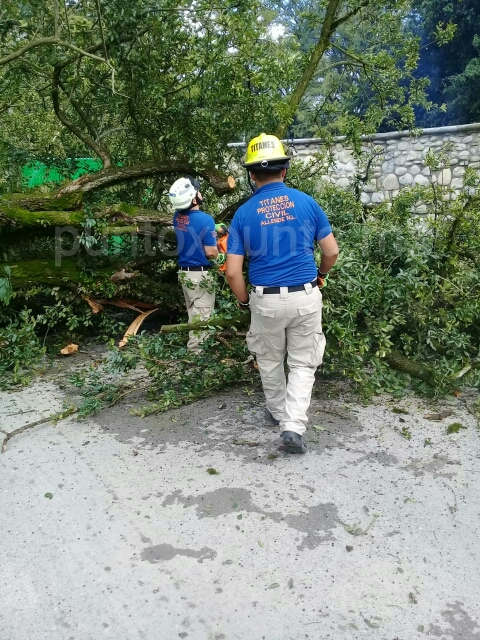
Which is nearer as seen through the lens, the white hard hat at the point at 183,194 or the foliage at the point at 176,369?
the foliage at the point at 176,369

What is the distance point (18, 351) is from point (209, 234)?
6.44 ft

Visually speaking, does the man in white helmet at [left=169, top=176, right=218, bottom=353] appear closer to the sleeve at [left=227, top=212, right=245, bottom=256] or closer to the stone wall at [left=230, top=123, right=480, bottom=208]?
the sleeve at [left=227, top=212, right=245, bottom=256]

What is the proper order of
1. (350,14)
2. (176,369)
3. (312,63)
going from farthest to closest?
(312,63)
(350,14)
(176,369)

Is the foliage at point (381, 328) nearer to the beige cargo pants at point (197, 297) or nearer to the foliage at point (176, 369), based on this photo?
the foliage at point (176, 369)

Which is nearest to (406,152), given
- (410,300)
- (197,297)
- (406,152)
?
(406,152)

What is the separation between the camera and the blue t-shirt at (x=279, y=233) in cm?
352

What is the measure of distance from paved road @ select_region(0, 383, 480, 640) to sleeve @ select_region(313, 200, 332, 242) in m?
1.29

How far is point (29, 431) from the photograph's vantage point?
4031mm

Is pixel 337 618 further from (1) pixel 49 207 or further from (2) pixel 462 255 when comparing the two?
(1) pixel 49 207

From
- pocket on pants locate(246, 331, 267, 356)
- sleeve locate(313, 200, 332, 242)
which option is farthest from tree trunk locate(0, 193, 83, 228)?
sleeve locate(313, 200, 332, 242)

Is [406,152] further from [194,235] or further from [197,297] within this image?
[197,297]

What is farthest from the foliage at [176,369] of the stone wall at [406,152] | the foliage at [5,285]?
the stone wall at [406,152]

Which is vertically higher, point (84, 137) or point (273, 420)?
point (84, 137)

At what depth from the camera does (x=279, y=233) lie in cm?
352
